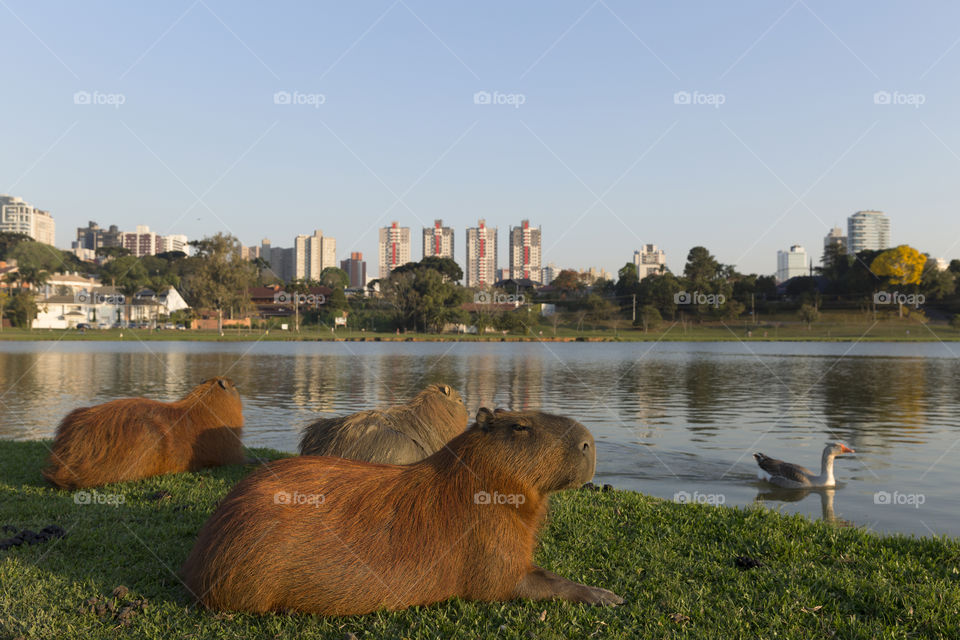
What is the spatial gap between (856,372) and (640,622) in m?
35.7

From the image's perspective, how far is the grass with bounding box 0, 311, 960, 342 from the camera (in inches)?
3393

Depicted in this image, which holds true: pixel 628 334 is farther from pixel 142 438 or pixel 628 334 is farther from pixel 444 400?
pixel 142 438

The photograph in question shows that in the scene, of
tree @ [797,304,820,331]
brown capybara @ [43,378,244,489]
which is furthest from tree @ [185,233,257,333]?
brown capybara @ [43,378,244,489]

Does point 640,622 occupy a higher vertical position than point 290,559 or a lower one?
lower

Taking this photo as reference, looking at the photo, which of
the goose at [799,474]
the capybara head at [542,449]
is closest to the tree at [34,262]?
the goose at [799,474]

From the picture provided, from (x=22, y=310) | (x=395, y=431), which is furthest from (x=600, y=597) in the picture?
(x=22, y=310)

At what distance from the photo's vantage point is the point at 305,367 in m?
36.6

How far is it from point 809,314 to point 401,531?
10033 cm

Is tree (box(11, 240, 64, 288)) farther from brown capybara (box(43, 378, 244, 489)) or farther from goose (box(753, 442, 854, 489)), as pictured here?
goose (box(753, 442, 854, 489))

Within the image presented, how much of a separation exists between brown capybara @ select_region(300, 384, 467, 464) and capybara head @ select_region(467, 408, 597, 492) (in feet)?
9.37

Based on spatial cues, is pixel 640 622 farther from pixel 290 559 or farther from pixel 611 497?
pixel 611 497

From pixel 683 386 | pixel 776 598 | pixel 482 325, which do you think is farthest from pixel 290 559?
pixel 482 325

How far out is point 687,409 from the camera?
19562 mm

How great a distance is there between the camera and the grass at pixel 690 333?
86.2 m
